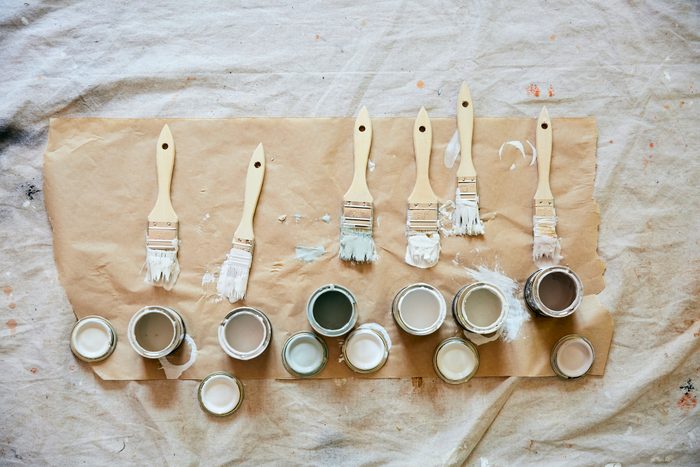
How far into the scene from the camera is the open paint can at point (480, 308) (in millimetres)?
1431

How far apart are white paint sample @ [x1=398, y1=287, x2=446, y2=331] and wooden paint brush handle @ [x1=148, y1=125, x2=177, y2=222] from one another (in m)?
0.62

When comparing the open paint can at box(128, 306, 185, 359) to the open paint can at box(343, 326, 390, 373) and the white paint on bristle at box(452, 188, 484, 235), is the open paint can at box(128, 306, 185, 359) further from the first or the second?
the white paint on bristle at box(452, 188, 484, 235)

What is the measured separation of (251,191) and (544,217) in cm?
74

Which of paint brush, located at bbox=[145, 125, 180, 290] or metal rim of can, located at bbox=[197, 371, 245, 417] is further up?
paint brush, located at bbox=[145, 125, 180, 290]

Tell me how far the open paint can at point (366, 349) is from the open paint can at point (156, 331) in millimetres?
408

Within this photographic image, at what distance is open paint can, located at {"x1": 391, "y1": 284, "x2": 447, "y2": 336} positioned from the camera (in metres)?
1.45

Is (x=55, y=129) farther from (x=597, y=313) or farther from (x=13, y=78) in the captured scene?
(x=597, y=313)

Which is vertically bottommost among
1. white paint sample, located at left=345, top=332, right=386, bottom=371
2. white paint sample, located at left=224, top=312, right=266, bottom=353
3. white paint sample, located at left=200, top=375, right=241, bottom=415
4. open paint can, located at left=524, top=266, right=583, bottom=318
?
white paint sample, located at left=200, top=375, right=241, bottom=415

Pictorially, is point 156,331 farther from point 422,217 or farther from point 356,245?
point 422,217

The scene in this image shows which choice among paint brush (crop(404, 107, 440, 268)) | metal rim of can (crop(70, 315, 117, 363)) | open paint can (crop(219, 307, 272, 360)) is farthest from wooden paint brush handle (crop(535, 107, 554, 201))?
metal rim of can (crop(70, 315, 117, 363))

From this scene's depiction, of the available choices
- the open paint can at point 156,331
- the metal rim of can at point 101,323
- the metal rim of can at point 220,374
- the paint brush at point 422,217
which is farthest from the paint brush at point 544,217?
the metal rim of can at point 101,323

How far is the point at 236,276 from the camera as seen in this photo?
149 centimetres

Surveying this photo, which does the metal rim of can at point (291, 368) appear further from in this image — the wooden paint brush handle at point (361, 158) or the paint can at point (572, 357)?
the paint can at point (572, 357)

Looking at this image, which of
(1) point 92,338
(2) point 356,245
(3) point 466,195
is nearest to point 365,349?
(2) point 356,245
